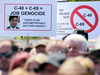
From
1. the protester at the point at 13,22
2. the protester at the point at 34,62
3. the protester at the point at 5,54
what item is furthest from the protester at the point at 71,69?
the protester at the point at 13,22

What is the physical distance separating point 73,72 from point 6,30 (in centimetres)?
286

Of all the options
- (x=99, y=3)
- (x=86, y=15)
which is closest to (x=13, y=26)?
(x=86, y=15)

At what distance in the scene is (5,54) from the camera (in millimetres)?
1593

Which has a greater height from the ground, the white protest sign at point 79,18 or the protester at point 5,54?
the white protest sign at point 79,18

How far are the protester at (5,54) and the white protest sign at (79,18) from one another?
2.47 meters

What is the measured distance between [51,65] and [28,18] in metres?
2.66

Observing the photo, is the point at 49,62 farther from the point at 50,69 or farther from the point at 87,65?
the point at 87,65

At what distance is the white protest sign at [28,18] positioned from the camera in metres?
3.63

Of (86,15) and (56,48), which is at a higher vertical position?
(86,15)

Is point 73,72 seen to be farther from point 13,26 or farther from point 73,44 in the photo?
point 13,26

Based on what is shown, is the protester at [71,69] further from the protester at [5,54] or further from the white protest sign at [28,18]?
the white protest sign at [28,18]

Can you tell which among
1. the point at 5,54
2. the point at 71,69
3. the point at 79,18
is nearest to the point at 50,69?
the point at 71,69

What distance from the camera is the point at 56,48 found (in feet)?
5.19

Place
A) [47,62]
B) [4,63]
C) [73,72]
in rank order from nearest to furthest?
1. [73,72]
2. [47,62]
3. [4,63]
